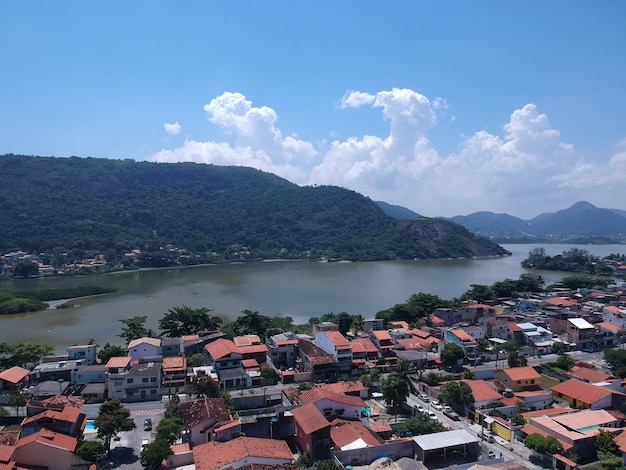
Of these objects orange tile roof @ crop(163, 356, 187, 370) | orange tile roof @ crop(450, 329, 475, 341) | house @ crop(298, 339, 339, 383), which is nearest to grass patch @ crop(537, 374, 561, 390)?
orange tile roof @ crop(450, 329, 475, 341)

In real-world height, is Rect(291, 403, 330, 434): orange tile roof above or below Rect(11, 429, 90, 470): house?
above

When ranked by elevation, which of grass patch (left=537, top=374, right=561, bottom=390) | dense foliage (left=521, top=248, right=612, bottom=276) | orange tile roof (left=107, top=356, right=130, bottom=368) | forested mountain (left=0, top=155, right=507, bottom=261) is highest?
Result: forested mountain (left=0, top=155, right=507, bottom=261)

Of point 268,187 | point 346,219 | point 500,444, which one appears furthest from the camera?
point 268,187

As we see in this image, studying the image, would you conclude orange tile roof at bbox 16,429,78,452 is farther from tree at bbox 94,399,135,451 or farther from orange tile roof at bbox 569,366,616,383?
orange tile roof at bbox 569,366,616,383

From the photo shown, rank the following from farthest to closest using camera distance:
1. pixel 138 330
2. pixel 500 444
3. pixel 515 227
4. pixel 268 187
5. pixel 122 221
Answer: pixel 515 227 < pixel 268 187 < pixel 122 221 < pixel 138 330 < pixel 500 444

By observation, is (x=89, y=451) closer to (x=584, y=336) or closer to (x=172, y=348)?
(x=172, y=348)

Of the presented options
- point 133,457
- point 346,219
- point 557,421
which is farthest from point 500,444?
point 346,219

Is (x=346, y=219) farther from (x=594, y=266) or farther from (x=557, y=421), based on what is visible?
(x=557, y=421)
